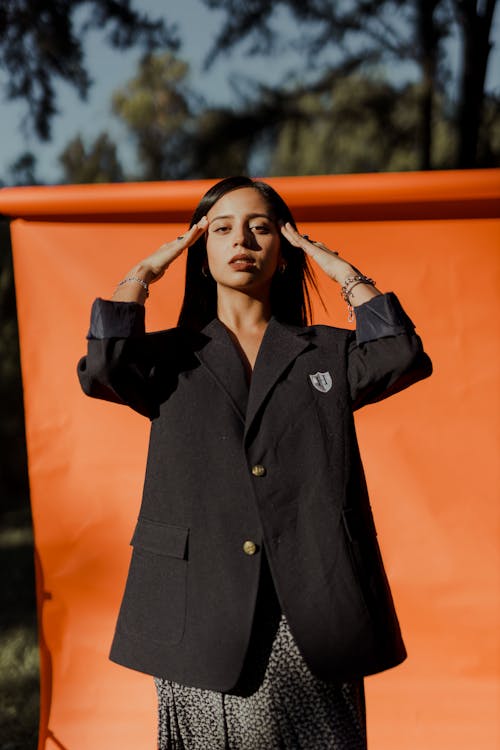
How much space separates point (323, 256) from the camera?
1.89m

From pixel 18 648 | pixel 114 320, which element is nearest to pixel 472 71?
pixel 114 320

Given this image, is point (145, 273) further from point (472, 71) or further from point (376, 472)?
point (472, 71)

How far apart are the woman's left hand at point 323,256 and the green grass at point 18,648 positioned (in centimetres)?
249

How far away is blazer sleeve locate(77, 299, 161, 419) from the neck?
207mm

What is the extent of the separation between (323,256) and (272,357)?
28 cm

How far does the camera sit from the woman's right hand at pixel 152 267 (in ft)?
5.85

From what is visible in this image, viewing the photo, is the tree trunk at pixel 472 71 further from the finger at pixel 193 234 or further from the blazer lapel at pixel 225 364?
the blazer lapel at pixel 225 364

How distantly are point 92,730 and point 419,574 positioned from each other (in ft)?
4.38

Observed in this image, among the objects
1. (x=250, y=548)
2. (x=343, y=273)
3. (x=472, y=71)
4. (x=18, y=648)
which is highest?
(x=472, y=71)

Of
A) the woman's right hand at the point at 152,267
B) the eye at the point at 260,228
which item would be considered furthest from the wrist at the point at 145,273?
the eye at the point at 260,228

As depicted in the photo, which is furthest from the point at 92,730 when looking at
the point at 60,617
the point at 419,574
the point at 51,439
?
the point at 419,574

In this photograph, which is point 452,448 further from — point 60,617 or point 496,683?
point 60,617

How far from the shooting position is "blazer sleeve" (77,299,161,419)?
1683 mm

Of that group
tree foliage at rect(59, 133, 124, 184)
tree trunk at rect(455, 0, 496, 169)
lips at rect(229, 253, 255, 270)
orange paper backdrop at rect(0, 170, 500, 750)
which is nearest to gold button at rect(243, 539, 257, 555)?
lips at rect(229, 253, 255, 270)
